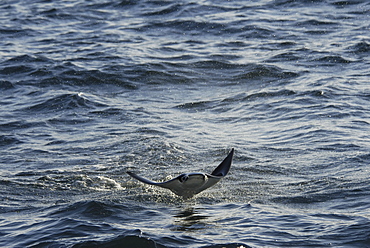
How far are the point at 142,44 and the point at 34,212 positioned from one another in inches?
472

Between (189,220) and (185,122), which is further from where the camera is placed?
(185,122)

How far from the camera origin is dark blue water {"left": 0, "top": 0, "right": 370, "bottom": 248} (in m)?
7.15

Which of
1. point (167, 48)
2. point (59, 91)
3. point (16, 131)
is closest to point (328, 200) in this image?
point (16, 131)

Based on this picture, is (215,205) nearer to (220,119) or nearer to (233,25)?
(220,119)

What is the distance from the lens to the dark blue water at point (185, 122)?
23.5 ft

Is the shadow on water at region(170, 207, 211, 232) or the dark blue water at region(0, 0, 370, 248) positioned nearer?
the shadow on water at region(170, 207, 211, 232)

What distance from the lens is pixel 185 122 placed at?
12.4 metres

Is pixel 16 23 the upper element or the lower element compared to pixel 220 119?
upper

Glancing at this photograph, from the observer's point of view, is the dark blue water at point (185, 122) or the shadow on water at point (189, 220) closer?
the shadow on water at point (189, 220)

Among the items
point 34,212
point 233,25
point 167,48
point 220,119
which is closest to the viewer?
point 34,212

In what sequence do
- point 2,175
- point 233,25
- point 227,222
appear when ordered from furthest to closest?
1. point 233,25
2. point 2,175
3. point 227,222

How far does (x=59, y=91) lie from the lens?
15.0m

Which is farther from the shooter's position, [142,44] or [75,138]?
[142,44]

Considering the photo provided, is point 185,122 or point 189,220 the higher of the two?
point 189,220
